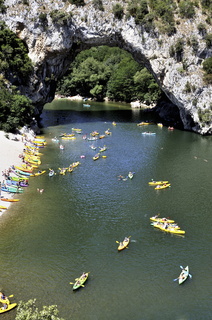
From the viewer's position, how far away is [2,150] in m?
58.0

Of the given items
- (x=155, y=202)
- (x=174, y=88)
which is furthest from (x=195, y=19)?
(x=155, y=202)

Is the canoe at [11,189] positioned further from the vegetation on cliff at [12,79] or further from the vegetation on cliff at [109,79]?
the vegetation on cliff at [109,79]

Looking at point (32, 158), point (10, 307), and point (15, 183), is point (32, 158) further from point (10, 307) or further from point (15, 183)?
point (10, 307)

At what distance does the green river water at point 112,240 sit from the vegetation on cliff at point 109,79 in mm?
59389

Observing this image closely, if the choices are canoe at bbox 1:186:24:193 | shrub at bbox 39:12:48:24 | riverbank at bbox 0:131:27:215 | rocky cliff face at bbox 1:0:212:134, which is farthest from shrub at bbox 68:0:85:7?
canoe at bbox 1:186:24:193

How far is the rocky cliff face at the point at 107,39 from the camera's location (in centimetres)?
7588

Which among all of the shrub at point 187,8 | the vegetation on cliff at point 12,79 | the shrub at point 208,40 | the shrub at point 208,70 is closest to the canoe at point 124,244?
the vegetation on cliff at point 12,79

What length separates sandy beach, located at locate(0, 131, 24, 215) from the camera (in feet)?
175

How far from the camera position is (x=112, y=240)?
33.7 m

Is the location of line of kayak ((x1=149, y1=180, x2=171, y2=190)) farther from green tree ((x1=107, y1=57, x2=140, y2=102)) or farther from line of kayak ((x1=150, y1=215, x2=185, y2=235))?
green tree ((x1=107, y1=57, x2=140, y2=102))

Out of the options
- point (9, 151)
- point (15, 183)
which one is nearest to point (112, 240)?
point (15, 183)

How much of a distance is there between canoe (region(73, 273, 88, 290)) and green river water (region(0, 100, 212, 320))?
48 centimetres

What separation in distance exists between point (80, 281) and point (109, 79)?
389 feet

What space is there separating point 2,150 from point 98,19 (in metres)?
41.3
